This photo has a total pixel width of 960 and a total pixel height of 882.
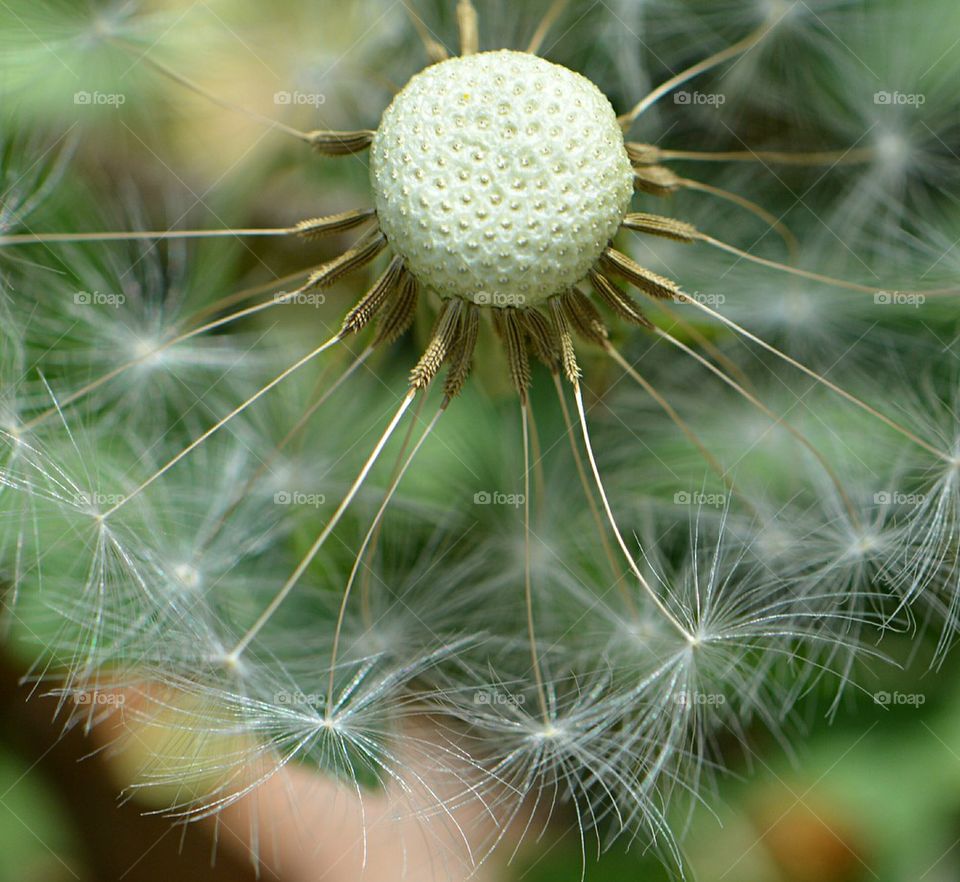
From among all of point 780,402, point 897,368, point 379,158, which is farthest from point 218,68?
point 897,368
